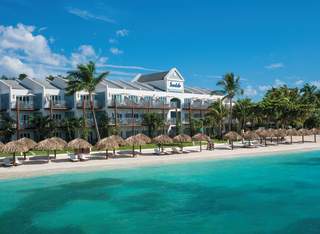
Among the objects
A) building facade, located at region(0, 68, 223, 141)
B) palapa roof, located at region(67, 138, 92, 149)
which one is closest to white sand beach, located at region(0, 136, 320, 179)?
palapa roof, located at region(67, 138, 92, 149)

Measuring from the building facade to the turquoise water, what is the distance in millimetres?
19978

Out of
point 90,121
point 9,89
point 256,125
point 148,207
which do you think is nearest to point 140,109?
point 90,121

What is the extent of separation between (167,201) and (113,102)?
3077 cm

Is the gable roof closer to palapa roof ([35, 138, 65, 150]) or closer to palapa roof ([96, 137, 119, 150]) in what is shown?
palapa roof ([96, 137, 119, 150])

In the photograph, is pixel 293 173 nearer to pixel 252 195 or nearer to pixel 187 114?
pixel 252 195

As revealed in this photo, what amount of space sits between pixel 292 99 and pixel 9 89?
42.4 meters

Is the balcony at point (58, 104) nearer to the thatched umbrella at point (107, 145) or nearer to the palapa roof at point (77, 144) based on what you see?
the palapa roof at point (77, 144)

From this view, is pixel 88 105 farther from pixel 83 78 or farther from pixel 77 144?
pixel 77 144

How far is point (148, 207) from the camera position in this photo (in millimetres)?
17688

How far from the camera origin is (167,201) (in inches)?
741

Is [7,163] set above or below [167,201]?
above

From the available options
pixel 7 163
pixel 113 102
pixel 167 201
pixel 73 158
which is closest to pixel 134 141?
pixel 73 158

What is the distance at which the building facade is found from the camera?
147 feet

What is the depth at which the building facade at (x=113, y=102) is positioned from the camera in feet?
147
